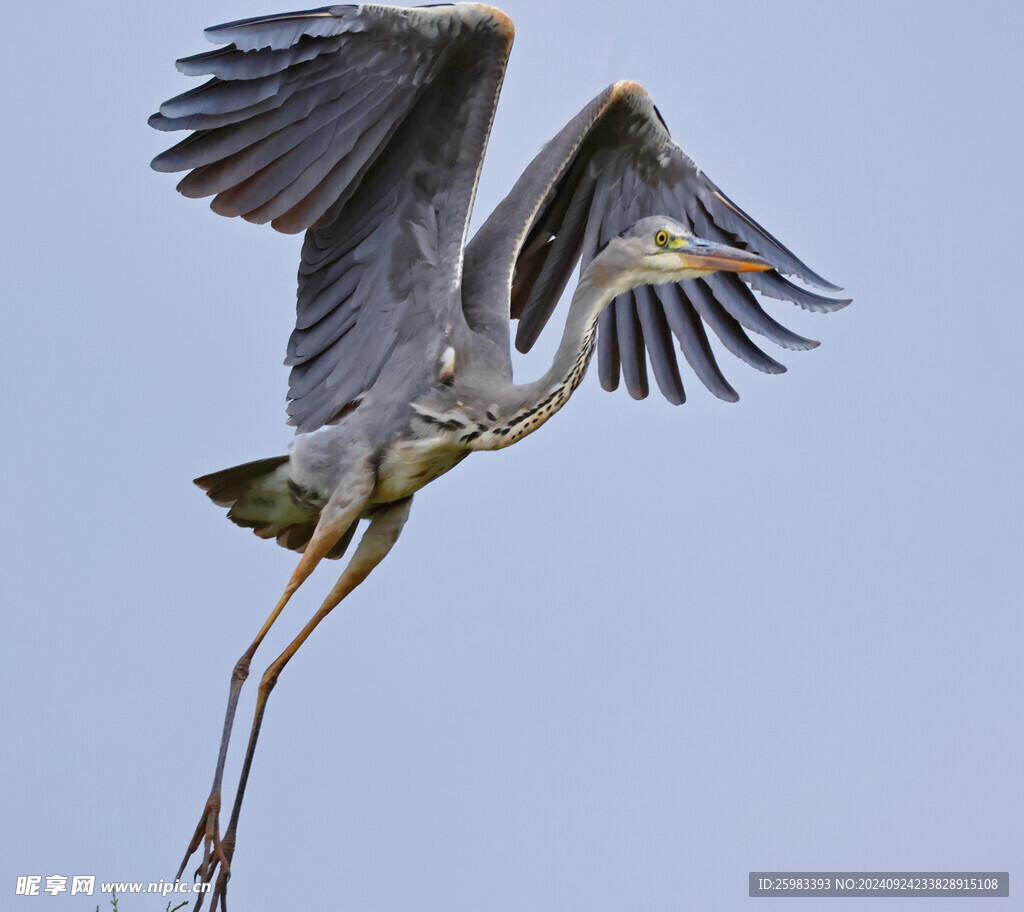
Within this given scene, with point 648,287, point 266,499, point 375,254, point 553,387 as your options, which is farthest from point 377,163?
point 648,287

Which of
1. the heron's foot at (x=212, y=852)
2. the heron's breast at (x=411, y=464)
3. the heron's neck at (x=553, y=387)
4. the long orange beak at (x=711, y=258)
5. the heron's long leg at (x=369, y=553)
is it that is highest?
the long orange beak at (x=711, y=258)

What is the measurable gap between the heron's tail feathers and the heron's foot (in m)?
1.28

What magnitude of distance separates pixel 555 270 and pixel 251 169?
220 cm

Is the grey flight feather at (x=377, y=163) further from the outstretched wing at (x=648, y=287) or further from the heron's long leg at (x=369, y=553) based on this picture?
the heron's long leg at (x=369, y=553)

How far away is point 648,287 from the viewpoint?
7.73 meters

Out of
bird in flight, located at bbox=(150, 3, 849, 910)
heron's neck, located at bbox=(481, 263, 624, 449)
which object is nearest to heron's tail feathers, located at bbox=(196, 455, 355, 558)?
bird in flight, located at bbox=(150, 3, 849, 910)

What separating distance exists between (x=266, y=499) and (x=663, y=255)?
1.95 metres

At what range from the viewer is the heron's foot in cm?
581

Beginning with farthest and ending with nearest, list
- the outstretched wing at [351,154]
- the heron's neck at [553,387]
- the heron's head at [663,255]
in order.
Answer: the heron's head at [663,255]
the heron's neck at [553,387]
the outstretched wing at [351,154]

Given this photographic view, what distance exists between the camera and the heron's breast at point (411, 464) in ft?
20.0

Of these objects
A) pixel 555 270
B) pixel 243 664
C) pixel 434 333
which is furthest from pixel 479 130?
pixel 243 664

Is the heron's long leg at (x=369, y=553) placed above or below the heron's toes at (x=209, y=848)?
above

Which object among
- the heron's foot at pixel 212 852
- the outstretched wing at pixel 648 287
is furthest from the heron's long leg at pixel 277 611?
the outstretched wing at pixel 648 287

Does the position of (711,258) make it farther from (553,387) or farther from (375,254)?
(375,254)
